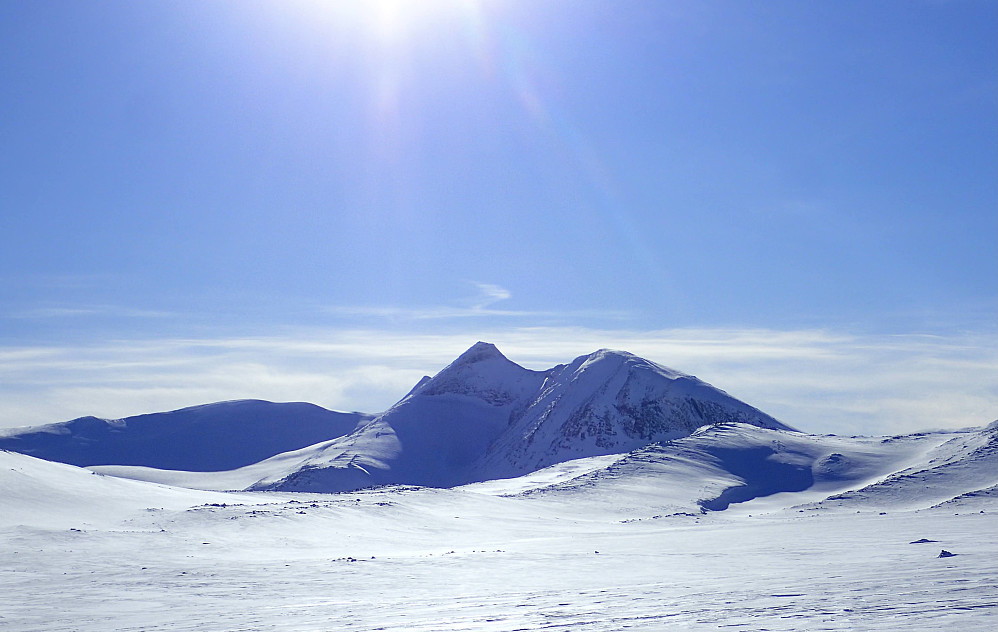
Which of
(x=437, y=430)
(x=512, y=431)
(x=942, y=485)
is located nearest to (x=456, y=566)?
(x=942, y=485)

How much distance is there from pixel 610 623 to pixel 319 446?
121 m

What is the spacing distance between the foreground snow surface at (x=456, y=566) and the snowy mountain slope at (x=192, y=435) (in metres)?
109

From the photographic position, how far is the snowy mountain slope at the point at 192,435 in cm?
14375

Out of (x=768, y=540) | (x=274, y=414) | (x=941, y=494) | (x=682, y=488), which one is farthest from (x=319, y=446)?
(x=768, y=540)

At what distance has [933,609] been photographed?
494 inches

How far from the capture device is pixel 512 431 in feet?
427

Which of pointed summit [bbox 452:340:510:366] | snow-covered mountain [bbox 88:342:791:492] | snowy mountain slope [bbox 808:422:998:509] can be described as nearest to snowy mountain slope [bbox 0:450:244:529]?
snowy mountain slope [bbox 808:422:998:509]

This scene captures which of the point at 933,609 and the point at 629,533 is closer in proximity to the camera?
the point at 933,609

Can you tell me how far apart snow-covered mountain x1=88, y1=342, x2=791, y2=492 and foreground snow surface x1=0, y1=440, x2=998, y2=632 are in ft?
195

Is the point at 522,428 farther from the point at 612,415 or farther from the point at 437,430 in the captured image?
the point at 612,415

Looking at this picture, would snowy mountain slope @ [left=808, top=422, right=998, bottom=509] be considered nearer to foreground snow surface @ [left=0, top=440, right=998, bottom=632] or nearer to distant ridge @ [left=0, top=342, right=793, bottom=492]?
foreground snow surface @ [left=0, top=440, right=998, bottom=632]

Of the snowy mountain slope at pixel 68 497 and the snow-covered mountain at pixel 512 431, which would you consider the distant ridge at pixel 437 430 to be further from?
the snowy mountain slope at pixel 68 497

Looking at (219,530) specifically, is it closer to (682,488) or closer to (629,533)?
(629,533)

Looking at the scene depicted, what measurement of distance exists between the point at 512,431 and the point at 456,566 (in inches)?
4307
